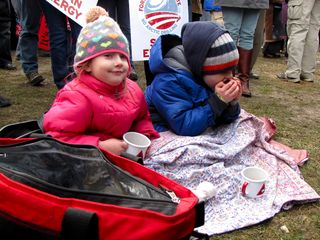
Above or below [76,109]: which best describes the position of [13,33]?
below

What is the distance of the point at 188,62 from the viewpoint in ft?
7.91

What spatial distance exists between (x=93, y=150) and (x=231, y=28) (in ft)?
8.95

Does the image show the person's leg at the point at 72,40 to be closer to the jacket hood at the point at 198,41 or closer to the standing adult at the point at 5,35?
the standing adult at the point at 5,35

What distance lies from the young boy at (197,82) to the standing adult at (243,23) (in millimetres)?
1621

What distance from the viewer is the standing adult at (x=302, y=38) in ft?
16.3

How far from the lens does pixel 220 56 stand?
2.31m

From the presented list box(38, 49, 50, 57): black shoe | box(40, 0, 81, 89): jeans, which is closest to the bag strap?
box(40, 0, 81, 89): jeans

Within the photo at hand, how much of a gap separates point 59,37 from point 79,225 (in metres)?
2.62

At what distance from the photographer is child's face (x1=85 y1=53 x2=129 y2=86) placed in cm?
206

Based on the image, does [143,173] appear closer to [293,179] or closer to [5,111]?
[293,179]

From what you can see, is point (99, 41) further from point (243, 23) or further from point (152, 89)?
point (243, 23)

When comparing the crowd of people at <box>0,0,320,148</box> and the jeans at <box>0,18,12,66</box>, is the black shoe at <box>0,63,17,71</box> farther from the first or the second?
the crowd of people at <box>0,0,320,148</box>

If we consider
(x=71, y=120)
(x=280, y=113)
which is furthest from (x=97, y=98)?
(x=280, y=113)

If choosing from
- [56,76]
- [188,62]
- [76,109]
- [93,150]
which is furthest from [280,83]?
[93,150]
